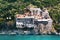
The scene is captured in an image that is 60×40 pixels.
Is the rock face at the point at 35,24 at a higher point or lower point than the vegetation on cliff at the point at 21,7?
lower

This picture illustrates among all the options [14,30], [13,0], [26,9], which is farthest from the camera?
[13,0]

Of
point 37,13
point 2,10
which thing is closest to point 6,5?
point 2,10

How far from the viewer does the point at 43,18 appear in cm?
7594

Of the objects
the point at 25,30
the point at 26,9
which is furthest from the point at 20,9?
the point at 25,30

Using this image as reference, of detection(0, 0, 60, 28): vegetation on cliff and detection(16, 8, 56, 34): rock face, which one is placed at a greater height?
detection(0, 0, 60, 28): vegetation on cliff

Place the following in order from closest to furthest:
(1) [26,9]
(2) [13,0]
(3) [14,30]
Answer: (3) [14,30]
(1) [26,9]
(2) [13,0]

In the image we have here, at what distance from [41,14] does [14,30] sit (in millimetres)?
6857

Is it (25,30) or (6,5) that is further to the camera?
(6,5)

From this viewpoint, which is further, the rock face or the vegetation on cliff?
the vegetation on cliff

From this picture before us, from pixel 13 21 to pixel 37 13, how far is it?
508 centimetres

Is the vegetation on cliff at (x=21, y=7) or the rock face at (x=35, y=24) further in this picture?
the vegetation on cliff at (x=21, y=7)

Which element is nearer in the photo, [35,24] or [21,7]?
[35,24]

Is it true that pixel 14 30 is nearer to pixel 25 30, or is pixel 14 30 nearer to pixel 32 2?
pixel 25 30

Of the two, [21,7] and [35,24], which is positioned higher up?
[21,7]
